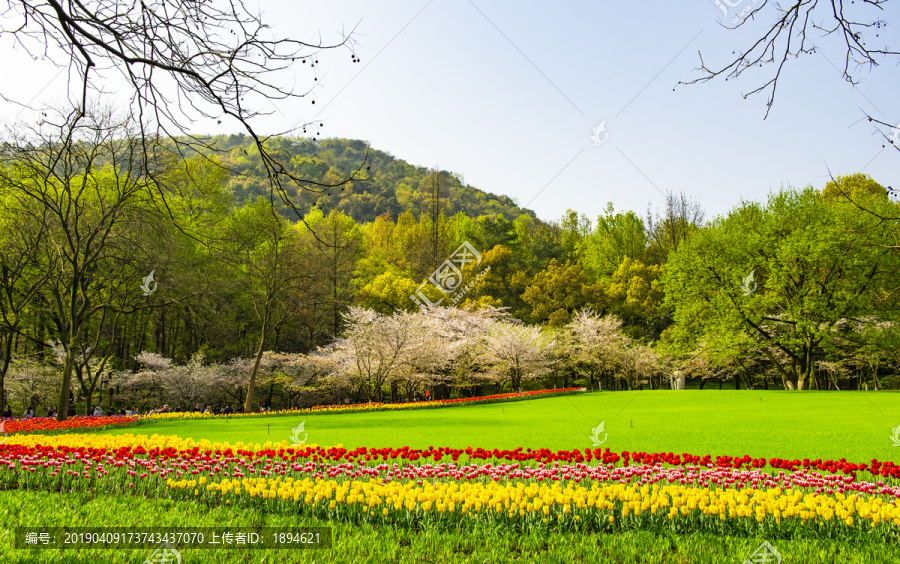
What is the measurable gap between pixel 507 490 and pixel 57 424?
13253mm

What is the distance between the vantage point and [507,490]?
439 cm

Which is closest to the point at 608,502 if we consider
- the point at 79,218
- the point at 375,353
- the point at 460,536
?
the point at 460,536

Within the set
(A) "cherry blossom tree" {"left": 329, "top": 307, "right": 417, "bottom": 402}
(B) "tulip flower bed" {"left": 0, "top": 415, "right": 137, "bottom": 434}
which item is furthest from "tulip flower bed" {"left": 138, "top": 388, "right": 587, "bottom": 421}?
(A) "cherry blossom tree" {"left": 329, "top": 307, "right": 417, "bottom": 402}

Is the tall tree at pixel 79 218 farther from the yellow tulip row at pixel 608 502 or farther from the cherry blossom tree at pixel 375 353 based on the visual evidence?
the cherry blossom tree at pixel 375 353

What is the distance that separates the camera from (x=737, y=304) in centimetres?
2759

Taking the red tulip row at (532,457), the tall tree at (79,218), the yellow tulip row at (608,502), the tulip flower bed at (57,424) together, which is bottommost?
the tulip flower bed at (57,424)

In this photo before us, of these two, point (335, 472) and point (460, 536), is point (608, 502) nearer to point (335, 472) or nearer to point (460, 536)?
point (460, 536)

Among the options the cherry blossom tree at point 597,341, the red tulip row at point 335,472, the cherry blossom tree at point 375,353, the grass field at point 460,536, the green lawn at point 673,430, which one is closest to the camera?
the grass field at point 460,536

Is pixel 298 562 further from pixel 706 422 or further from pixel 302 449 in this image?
pixel 706 422

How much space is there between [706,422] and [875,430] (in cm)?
346

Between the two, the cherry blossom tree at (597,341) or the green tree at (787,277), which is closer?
the green tree at (787,277)

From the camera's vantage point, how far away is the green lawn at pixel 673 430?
360 inches

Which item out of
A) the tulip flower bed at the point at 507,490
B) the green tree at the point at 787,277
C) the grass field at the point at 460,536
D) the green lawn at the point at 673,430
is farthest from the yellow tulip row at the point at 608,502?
the green tree at the point at 787,277

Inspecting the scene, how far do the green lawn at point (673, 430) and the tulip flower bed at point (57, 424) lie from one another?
0.59 m
